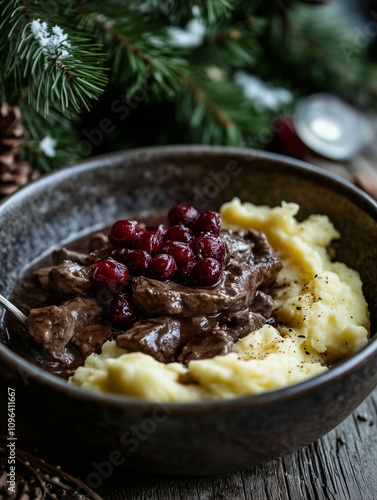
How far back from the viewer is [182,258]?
8.89 ft

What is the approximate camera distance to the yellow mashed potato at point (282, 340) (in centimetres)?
221

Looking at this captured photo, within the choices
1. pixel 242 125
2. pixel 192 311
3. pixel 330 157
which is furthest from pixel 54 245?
pixel 330 157

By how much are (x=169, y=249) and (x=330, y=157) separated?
250 centimetres

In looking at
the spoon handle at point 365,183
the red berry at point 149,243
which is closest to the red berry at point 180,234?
the red berry at point 149,243

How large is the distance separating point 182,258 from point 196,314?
285 mm

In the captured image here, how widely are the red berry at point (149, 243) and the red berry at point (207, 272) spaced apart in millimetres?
231

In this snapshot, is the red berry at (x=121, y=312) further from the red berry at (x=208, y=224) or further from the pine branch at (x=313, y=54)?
the pine branch at (x=313, y=54)

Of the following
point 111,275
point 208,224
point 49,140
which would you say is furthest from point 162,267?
point 49,140

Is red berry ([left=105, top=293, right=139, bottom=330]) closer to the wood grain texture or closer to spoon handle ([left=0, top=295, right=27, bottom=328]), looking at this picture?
spoon handle ([left=0, top=295, right=27, bottom=328])

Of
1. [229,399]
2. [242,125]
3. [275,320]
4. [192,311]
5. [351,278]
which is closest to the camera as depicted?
[229,399]

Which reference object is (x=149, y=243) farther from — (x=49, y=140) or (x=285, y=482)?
(x=49, y=140)

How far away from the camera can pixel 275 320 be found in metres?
2.88

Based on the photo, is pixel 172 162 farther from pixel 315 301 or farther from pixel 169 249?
pixel 315 301

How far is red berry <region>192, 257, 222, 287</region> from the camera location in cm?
267
